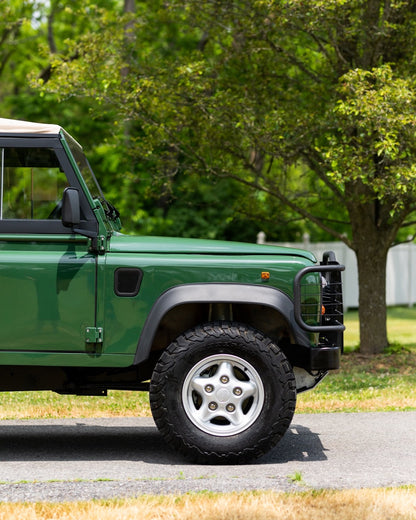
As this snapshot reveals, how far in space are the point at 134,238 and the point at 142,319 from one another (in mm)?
609

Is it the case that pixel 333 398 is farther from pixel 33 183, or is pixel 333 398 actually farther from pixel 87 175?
pixel 33 183

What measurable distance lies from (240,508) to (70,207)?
7.38 ft

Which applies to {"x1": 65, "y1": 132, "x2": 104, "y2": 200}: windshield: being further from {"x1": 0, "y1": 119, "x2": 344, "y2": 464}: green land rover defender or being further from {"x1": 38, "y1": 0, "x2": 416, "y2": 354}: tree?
{"x1": 38, "y1": 0, "x2": 416, "y2": 354}: tree

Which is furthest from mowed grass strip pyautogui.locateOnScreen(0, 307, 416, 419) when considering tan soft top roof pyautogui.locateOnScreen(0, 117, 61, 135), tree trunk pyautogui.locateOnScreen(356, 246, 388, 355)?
tan soft top roof pyautogui.locateOnScreen(0, 117, 61, 135)

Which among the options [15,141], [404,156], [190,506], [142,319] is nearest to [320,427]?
[142,319]

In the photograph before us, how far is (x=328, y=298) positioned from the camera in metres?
6.57

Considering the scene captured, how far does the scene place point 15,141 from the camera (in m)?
6.23

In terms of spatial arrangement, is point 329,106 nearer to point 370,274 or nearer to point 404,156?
point 404,156

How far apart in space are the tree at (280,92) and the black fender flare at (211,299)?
4430mm

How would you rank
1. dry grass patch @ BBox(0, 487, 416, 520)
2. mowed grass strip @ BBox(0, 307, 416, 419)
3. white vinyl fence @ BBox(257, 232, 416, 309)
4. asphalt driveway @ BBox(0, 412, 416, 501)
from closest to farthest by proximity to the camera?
dry grass patch @ BBox(0, 487, 416, 520)
asphalt driveway @ BBox(0, 412, 416, 501)
mowed grass strip @ BBox(0, 307, 416, 419)
white vinyl fence @ BBox(257, 232, 416, 309)

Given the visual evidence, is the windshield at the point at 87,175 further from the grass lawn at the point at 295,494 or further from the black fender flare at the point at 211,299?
the grass lawn at the point at 295,494

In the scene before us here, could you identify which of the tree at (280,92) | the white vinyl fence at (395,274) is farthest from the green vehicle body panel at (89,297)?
the white vinyl fence at (395,274)

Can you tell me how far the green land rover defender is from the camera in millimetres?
6020

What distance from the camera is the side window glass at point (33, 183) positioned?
20.5ft
